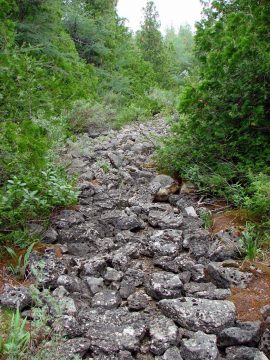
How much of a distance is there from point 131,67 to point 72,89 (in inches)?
409

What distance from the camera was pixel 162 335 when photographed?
249 cm

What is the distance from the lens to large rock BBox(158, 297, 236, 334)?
8.38 feet

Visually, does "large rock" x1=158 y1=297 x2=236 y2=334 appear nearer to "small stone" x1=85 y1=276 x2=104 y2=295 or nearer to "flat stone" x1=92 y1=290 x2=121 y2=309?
"flat stone" x1=92 y1=290 x2=121 y2=309

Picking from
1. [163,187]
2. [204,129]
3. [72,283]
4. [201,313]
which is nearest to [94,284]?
[72,283]

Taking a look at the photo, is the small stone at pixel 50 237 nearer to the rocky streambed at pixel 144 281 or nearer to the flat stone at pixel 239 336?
the rocky streambed at pixel 144 281

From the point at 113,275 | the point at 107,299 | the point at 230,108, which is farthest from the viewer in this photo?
the point at 230,108

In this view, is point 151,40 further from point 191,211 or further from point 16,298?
point 16,298

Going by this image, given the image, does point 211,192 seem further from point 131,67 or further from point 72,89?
point 131,67

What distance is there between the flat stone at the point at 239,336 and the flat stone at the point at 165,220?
180 centimetres

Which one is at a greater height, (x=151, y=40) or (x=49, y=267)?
(x=151, y=40)

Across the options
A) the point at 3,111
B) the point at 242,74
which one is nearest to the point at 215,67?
the point at 242,74

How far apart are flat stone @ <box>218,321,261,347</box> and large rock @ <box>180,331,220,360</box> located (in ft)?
0.28

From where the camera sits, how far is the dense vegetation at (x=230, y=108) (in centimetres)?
473

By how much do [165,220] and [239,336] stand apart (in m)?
2.02
